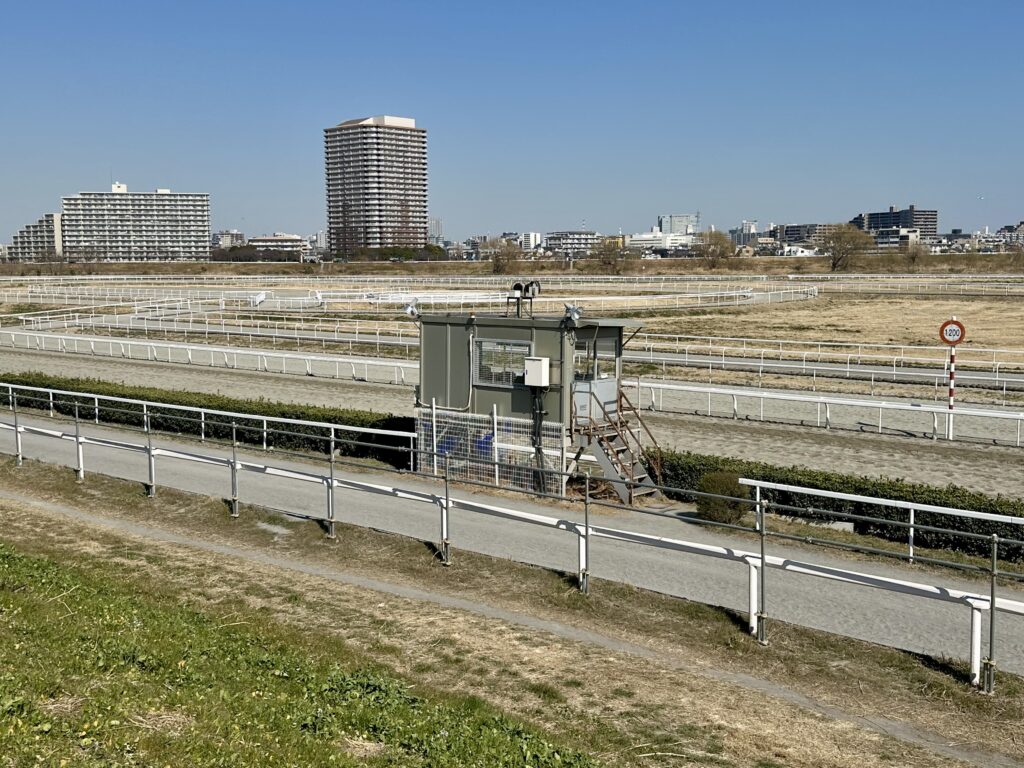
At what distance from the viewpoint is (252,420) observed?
738 inches

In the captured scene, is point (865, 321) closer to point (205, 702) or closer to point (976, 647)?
point (976, 647)

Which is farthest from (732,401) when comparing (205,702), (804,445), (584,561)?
(205,702)

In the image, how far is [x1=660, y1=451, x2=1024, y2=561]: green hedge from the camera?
11164 mm

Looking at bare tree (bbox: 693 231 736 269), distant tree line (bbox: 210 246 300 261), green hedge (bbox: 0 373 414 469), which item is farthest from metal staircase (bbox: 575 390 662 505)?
distant tree line (bbox: 210 246 300 261)

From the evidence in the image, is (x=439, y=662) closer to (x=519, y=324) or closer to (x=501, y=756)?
(x=501, y=756)

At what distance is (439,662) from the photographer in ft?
25.9

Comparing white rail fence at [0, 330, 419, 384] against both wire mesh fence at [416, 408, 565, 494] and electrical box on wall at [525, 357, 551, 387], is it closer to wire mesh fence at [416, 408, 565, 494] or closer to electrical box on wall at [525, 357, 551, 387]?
wire mesh fence at [416, 408, 565, 494]

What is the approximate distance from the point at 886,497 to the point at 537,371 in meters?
4.59

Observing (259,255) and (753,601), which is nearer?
(753,601)

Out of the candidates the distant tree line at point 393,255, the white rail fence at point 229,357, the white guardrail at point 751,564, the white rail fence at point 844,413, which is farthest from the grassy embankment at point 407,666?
the distant tree line at point 393,255

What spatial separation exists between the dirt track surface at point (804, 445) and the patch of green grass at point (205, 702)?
10483mm

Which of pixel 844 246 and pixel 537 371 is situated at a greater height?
pixel 844 246

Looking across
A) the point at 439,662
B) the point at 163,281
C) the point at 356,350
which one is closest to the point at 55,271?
the point at 163,281

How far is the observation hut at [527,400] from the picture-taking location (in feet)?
45.5
